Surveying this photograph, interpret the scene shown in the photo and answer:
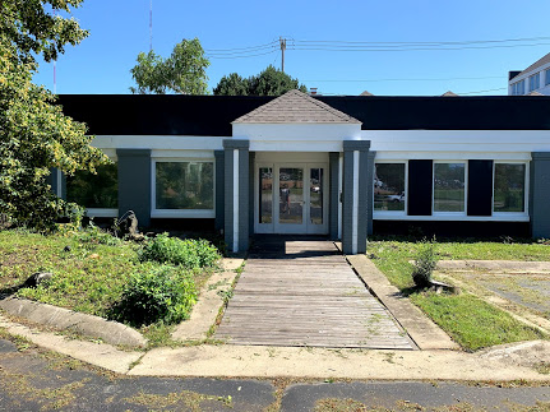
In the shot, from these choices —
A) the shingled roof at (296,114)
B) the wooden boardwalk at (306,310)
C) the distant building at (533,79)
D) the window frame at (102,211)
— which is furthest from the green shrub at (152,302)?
the distant building at (533,79)

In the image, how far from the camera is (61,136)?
7.09 meters

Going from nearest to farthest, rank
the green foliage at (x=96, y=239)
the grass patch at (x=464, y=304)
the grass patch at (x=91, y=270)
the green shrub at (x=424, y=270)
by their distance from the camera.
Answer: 1. the grass patch at (x=464, y=304)
2. the grass patch at (x=91, y=270)
3. the green shrub at (x=424, y=270)
4. the green foliage at (x=96, y=239)

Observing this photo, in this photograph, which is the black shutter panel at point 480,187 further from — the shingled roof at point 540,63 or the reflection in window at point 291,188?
the shingled roof at point 540,63

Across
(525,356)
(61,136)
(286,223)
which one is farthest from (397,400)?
(286,223)

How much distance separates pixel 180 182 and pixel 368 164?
236 inches

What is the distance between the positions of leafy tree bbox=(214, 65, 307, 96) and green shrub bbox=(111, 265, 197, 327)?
100 feet

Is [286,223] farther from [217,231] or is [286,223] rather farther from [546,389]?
[546,389]

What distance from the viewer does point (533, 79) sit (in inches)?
2035

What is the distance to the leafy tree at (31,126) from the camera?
6.61 metres

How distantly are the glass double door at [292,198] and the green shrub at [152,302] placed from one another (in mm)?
7800

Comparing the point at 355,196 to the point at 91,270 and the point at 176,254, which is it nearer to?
the point at 176,254

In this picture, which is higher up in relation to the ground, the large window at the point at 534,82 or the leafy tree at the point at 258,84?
the large window at the point at 534,82

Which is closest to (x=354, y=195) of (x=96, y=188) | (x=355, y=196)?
(x=355, y=196)

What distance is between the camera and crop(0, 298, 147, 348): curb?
5727 mm
